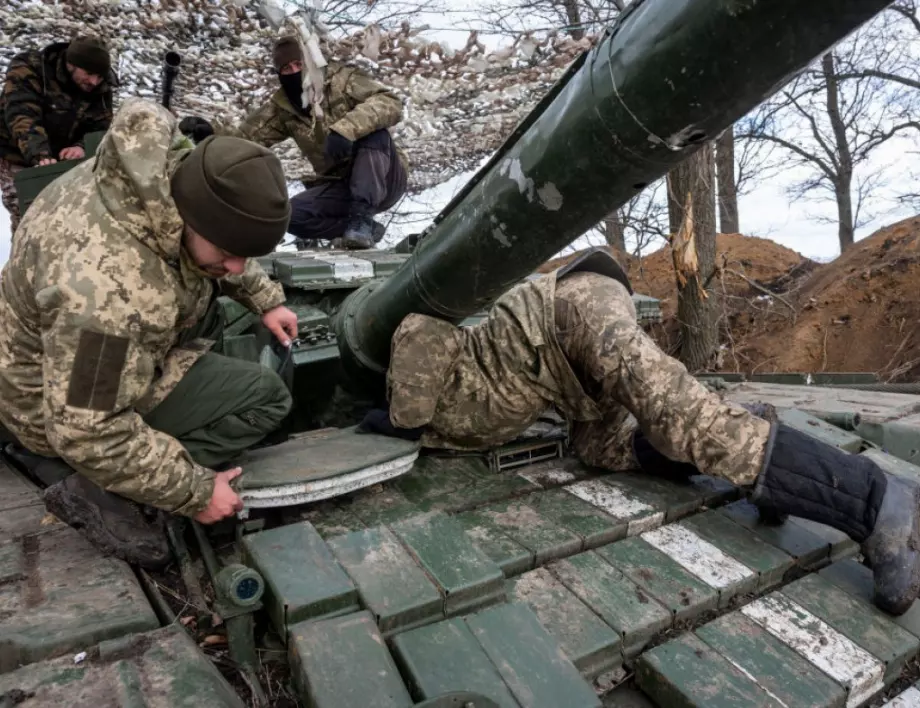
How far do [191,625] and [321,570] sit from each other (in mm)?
553

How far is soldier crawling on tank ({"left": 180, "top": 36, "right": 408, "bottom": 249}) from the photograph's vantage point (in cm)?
512

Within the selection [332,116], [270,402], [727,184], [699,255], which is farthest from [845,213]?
[270,402]

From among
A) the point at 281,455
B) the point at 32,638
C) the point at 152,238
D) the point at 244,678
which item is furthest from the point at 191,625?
the point at 152,238

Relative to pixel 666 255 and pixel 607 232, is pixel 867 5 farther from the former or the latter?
pixel 607 232

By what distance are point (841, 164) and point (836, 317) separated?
6.31 m

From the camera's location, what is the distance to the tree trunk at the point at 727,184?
38.5 feet

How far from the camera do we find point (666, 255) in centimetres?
1173

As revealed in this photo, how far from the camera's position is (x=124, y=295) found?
2.12 m

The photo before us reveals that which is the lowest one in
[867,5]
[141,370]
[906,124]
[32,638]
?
[32,638]

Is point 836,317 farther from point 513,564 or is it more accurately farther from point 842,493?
point 513,564

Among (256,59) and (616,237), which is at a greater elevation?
(256,59)

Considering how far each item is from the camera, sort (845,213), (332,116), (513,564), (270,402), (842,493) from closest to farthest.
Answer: (513,564) < (842,493) < (270,402) < (332,116) < (845,213)

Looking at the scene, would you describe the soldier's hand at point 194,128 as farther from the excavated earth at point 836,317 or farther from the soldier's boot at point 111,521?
the excavated earth at point 836,317

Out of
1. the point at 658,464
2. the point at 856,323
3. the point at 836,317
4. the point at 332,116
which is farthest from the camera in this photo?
the point at 836,317
